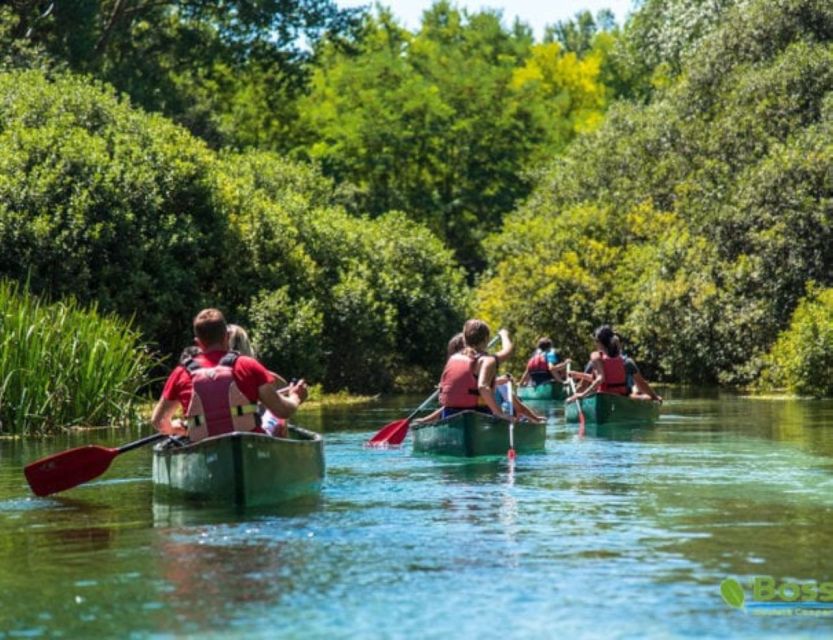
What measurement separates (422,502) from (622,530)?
2749mm

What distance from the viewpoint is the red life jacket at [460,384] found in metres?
19.8

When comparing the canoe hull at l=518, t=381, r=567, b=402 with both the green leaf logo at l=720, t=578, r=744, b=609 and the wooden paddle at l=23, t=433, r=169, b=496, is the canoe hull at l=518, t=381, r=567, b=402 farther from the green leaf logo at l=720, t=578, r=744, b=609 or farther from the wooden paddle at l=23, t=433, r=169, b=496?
the green leaf logo at l=720, t=578, r=744, b=609

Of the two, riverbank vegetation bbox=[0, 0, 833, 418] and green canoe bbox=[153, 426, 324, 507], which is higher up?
riverbank vegetation bbox=[0, 0, 833, 418]

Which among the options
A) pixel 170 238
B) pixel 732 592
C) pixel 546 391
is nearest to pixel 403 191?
pixel 546 391

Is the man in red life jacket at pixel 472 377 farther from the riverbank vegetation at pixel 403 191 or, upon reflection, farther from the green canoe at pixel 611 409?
the riverbank vegetation at pixel 403 191

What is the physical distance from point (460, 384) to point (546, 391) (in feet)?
63.2

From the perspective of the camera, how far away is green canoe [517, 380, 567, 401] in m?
39.0

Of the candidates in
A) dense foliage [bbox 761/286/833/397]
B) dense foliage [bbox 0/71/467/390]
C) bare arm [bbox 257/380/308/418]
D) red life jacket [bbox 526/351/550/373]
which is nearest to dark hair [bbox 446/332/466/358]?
bare arm [bbox 257/380/308/418]

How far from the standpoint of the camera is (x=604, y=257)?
5662 centimetres

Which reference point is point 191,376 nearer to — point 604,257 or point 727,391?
point 727,391

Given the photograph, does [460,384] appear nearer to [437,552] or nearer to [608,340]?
[608,340]

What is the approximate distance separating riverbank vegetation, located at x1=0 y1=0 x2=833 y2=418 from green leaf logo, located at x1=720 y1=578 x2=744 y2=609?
24473 mm

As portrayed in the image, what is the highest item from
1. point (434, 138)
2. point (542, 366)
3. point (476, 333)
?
point (434, 138)

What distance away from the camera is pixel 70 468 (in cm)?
1677
